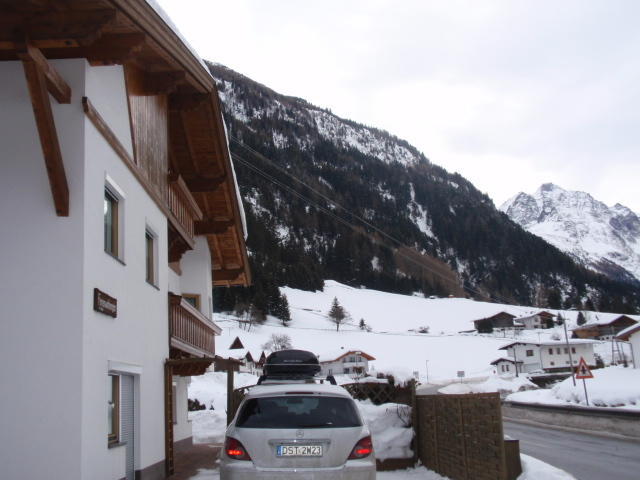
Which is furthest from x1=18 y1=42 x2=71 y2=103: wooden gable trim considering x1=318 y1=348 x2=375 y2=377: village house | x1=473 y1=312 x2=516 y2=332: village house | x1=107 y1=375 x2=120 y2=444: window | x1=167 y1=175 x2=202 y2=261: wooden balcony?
x1=473 y1=312 x2=516 y2=332: village house

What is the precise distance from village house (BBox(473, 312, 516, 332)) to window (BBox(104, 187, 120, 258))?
118 meters

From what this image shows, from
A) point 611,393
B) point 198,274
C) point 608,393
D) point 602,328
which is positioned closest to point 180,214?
point 198,274

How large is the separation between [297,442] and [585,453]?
12.0m

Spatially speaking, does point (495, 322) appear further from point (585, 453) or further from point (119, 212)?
point (119, 212)

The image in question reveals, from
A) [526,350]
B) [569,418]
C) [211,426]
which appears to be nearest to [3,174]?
[211,426]

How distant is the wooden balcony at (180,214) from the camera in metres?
15.2

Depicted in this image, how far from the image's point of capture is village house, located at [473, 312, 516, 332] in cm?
12341

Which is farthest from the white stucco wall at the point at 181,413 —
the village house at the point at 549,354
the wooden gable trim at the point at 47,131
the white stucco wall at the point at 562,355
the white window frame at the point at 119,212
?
the white stucco wall at the point at 562,355

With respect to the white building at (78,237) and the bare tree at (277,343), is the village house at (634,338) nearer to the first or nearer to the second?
the white building at (78,237)

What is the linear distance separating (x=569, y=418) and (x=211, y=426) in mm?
14102

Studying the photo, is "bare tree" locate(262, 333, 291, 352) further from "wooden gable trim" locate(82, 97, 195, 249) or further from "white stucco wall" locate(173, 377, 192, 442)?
"wooden gable trim" locate(82, 97, 195, 249)

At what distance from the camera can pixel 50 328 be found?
8.19m

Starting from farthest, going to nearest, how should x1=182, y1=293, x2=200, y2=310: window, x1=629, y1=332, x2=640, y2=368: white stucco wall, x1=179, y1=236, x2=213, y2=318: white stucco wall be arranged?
x1=629, y1=332, x2=640, y2=368: white stucco wall < x1=179, y1=236, x2=213, y2=318: white stucco wall < x1=182, y1=293, x2=200, y2=310: window

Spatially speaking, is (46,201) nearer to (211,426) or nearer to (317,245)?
(211,426)
